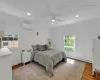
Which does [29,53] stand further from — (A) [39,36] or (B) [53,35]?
(B) [53,35]

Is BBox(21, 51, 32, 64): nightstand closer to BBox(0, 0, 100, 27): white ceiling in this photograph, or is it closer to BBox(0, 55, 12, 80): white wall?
BBox(0, 0, 100, 27): white ceiling

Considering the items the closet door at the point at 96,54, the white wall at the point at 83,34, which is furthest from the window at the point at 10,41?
the closet door at the point at 96,54

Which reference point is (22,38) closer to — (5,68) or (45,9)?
(45,9)

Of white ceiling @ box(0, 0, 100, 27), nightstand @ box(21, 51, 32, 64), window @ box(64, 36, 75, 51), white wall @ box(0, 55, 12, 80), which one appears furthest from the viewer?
window @ box(64, 36, 75, 51)

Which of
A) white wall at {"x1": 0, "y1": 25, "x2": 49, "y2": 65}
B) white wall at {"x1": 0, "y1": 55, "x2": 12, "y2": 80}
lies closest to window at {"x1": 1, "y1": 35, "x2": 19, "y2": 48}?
white wall at {"x1": 0, "y1": 25, "x2": 49, "y2": 65}

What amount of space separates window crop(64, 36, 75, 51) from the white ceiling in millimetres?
1946

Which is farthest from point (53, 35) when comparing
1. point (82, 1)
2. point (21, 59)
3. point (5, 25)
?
point (82, 1)

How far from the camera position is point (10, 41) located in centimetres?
373

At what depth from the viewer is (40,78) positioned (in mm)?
2590

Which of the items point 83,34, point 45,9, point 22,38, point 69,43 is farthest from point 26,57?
point 83,34

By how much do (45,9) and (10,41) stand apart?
2.49 meters

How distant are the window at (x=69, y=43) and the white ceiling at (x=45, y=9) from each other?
1946mm

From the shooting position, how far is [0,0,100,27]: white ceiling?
226 centimetres

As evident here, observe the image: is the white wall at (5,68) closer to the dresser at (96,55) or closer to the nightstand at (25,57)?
the nightstand at (25,57)
